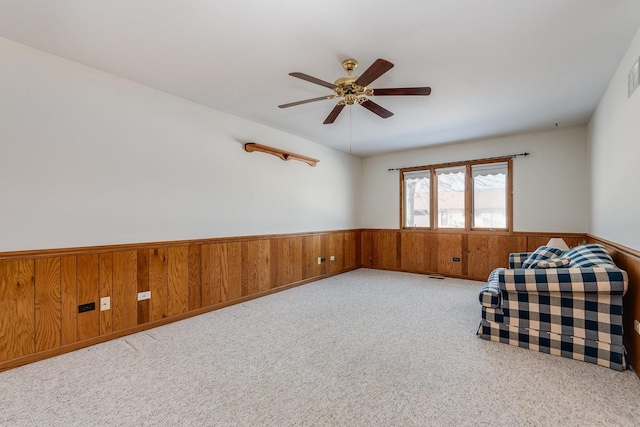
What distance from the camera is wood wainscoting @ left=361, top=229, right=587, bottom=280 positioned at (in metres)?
4.99

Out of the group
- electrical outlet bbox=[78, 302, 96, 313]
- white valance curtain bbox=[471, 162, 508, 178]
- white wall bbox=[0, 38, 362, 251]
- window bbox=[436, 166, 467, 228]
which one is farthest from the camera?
window bbox=[436, 166, 467, 228]

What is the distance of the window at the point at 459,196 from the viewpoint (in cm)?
523

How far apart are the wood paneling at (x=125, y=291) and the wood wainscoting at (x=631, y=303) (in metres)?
4.27

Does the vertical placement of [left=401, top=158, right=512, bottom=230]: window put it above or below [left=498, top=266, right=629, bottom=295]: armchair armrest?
above

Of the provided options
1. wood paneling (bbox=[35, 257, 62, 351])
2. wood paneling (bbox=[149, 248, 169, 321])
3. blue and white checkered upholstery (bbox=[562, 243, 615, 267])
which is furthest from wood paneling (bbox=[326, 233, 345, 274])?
wood paneling (bbox=[35, 257, 62, 351])

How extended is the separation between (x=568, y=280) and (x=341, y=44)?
2626 millimetres

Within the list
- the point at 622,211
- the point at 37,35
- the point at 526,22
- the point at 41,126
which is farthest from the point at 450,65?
the point at 41,126

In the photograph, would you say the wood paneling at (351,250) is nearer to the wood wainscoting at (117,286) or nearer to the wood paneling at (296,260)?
the wood paneling at (296,260)

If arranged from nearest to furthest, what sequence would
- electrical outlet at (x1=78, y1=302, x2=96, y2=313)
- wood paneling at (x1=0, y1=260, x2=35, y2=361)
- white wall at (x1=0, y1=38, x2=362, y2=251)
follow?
wood paneling at (x1=0, y1=260, x2=35, y2=361), white wall at (x1=0, y1=38, x2=362, y2=251), electrical outlet at (x1=78, y1=302, x2=96, y2=313)

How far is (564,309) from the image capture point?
243 centimetres

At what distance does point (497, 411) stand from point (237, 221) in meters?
3.40

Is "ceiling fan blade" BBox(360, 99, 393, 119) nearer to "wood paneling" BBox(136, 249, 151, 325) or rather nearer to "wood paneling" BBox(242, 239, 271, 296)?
"wood paneling" BBox(242, 239, 271, 296)

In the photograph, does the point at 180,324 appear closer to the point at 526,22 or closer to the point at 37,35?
the point at 37,35

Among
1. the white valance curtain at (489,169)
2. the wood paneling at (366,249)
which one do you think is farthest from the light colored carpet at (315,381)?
the wood paneling at (366,249)
